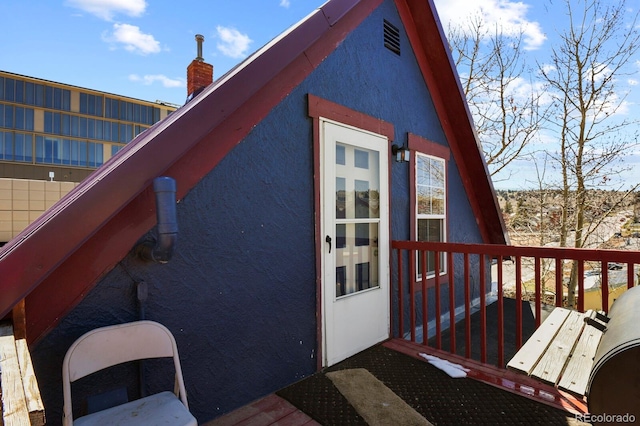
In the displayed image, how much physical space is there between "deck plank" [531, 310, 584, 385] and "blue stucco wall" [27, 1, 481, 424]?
1658 millimetres

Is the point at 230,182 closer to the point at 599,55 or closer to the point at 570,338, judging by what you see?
the point at 570,338

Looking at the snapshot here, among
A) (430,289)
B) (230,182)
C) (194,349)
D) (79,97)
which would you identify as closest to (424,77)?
(430,289)

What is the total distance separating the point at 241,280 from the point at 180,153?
0.96m

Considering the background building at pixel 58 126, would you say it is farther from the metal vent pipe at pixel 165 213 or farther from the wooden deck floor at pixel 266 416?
the metal vent pipe at pixel 165 213

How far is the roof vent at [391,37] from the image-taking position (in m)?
3.93

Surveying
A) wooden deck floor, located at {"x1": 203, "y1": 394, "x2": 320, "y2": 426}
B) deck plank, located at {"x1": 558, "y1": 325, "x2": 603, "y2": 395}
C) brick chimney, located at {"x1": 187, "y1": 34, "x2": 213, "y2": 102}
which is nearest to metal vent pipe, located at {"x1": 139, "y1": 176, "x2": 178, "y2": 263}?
wooden deck floor, located at {"x1": 203, "y1": 394, "x2": 320, "y2": 426}

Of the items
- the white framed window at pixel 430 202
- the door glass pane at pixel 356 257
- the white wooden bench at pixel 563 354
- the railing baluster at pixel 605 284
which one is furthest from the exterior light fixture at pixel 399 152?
the white wooden bench at pixel 563 354

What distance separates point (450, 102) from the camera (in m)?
4.88

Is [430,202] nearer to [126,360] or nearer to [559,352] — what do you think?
[559,352]

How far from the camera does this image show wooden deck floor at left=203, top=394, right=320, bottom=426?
217 cm

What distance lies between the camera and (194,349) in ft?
7.02

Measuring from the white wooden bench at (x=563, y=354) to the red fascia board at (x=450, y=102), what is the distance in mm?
3348

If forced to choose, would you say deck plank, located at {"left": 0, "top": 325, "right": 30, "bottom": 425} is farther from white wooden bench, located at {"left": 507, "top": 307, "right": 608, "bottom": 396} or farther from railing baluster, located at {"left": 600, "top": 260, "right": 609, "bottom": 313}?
railing baluster, located at {"left": 600, "top": 260, "right": 609, "bottom": 313}

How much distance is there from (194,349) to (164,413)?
1.81 feet
